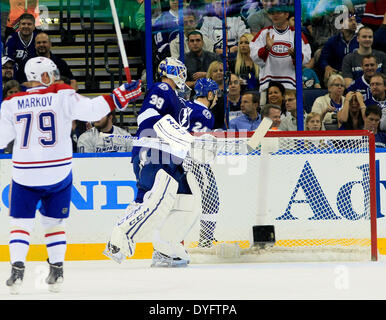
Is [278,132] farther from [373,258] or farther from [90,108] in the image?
[90,108]

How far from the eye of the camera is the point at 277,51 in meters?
7.97

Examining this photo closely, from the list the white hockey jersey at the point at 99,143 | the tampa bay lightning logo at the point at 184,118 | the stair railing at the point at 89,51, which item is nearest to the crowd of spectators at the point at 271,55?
the stair railing at the point at 89,51

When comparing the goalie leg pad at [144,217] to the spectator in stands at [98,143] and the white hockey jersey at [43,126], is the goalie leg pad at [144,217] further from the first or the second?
the spectator in stands at [98,143]

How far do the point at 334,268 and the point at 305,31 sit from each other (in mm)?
2784

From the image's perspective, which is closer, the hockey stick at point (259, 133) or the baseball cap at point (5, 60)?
the hockey stick at point (259, 133)

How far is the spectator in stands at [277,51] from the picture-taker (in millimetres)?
7844

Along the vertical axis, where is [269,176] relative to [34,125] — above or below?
below

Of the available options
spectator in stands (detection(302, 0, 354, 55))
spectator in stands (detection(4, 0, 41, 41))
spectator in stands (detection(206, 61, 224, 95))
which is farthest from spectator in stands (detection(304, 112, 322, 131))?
spectator in stands (detection(4, 0, 41, 41))

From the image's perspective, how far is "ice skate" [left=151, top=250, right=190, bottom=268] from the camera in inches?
258

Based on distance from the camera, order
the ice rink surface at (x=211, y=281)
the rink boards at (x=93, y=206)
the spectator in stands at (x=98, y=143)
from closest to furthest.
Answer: the ice rink surface at (x=211, y=281)
the rink boards at (x=93, y=206)
the spectator in stands at (x=98, y=143)

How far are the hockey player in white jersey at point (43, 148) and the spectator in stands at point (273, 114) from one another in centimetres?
250

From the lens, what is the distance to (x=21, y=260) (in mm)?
5102

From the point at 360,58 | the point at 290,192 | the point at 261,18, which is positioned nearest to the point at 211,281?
the point at 290,192
